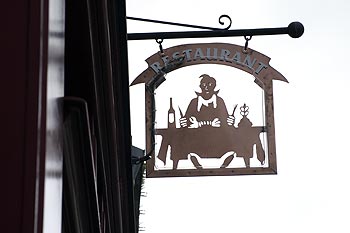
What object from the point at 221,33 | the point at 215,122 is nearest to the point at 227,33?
the point at 221,33

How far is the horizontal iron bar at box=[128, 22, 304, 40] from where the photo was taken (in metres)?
5.66

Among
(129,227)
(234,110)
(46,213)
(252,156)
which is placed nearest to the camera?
(46,213)

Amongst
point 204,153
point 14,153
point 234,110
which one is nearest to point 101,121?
point 204,153

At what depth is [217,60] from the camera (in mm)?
6289

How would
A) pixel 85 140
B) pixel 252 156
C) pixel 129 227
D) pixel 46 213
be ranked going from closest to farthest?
pixel 46 213 → pixel 85 140 → pixel 252 156 → pixel 129 227

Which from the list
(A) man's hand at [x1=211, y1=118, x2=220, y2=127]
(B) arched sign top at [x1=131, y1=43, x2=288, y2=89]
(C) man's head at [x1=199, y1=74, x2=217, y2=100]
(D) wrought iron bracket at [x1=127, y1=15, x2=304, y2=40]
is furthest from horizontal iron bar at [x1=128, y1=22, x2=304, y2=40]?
(C) man's head at [x1=199, y1=74, x2=217, y2=100]

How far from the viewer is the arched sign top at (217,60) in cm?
620

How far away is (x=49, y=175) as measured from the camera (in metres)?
1.62

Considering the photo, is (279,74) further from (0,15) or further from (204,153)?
(0,15)

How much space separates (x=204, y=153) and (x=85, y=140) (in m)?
2.60

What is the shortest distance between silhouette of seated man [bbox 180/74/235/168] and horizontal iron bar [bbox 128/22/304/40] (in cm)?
68

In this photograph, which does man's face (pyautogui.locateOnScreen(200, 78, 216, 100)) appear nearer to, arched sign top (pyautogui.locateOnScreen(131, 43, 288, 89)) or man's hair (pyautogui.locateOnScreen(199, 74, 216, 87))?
man's hair (pyautogui.locateOnScreen(199, 74, 216, 87))

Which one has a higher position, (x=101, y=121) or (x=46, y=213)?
(x=101, y=121)

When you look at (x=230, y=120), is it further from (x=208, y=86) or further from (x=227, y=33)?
(x=227, y=33)
